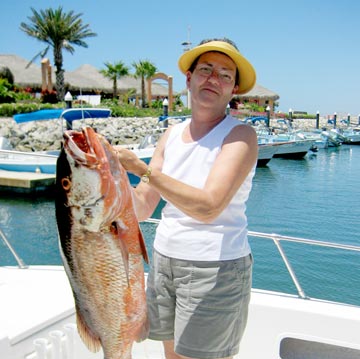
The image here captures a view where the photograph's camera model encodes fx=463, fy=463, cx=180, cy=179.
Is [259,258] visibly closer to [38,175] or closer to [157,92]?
[38,175]

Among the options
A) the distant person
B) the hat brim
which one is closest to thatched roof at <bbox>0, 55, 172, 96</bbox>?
the hat brim

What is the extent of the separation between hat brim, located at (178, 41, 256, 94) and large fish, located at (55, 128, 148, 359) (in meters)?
0.76

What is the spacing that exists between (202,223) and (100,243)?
1.61 ft

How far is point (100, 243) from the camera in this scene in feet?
5.81

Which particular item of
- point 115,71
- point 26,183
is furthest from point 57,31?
point 26,183

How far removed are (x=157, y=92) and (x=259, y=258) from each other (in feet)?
160

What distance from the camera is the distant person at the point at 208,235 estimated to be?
6.63 feet

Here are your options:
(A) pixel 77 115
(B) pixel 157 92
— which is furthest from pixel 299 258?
(B) pixel 157 92

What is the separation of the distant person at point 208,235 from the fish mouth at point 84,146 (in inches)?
14.0

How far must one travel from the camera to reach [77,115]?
803 inches

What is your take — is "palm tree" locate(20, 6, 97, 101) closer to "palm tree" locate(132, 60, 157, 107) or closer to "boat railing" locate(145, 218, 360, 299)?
"palm tree" locate(132, 60, 157, 107)

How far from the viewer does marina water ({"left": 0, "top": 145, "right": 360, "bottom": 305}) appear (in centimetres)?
948

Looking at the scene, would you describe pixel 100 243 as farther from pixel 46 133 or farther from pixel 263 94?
pixel 263 94

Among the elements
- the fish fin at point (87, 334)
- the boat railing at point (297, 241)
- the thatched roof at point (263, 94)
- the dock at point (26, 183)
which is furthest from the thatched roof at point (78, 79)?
the fish fin at point (87, 334)
